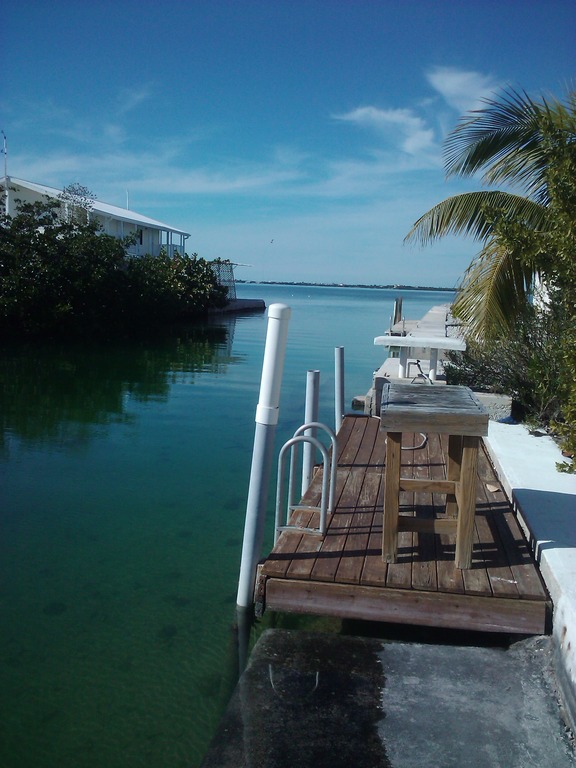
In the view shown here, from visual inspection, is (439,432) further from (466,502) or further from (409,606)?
(409,606)

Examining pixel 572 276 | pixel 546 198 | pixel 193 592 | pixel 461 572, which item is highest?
pixel 546 198

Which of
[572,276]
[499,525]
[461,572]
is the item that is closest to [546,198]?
[572,276]

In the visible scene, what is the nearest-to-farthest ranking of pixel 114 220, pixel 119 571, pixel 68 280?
pixel 119 571 → pixel 68 280 → pixel 114 220

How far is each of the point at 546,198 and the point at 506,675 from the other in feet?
26.1

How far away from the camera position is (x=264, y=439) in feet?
16.3

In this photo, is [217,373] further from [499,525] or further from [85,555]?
[499,525]

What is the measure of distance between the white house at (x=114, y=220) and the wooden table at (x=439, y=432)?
29433mm

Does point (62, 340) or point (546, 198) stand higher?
point (546, 198)

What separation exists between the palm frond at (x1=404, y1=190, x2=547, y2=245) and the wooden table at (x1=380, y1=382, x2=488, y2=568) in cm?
596

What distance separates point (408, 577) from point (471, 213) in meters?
7.25

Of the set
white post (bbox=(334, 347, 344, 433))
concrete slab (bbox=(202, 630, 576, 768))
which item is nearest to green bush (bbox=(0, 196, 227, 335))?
white post (bbox=(334, 347, 344, 433))

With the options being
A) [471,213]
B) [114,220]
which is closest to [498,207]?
[471,213]

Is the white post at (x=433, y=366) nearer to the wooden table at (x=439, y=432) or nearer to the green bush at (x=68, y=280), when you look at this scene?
the wooden table at (x=439, y=432)

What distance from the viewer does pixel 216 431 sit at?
1176cm
